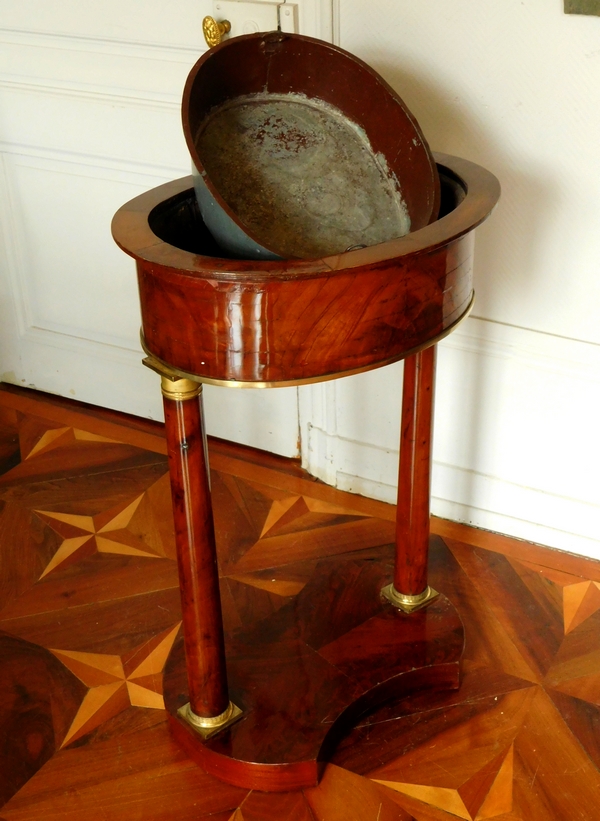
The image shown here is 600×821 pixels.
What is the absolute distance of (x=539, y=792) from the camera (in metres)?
1.67

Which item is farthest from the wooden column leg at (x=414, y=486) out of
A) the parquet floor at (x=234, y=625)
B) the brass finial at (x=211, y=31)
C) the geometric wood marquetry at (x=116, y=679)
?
the brass finial at (x=211, y=31)

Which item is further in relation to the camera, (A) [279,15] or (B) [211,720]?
(A) [279,15]

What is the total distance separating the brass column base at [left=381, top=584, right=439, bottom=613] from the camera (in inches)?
77.9

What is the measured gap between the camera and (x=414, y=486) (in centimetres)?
188

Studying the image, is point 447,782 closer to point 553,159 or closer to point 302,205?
point 302,205

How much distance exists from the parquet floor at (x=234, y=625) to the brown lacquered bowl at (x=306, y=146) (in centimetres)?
94

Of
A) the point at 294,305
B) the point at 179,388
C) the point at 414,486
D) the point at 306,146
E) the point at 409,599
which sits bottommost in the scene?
the point at 409,599

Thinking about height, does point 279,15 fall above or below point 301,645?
above

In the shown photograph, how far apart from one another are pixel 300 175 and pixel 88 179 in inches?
49.7

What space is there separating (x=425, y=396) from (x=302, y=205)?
50cm

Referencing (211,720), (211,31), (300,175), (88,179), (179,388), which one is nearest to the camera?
(179,388)

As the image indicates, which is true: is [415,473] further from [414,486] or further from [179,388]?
[179,388]

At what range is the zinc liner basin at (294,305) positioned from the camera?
49.8 inches

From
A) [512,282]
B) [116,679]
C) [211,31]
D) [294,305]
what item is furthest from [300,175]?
[116,679]
